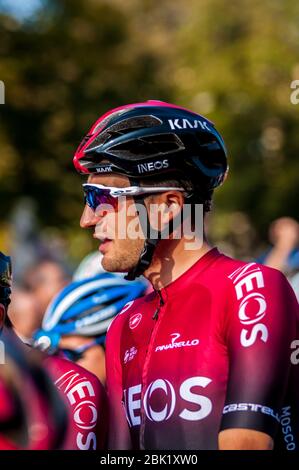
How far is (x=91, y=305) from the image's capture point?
6.34 m

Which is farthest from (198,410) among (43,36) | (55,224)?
(43,36)

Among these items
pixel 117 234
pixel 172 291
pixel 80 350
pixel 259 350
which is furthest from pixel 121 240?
pixel 80 350

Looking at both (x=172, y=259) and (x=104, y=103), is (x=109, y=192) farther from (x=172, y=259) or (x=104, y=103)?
(x=104, y=103)

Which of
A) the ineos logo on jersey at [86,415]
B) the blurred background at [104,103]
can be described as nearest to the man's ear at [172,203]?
the ineos logo on jersey at [86,415]

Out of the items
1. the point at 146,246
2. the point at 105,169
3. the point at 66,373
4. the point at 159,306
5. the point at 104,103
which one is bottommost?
the point at 104,103

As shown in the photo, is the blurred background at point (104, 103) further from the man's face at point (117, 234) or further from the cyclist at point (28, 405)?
the cyclist at point (28, 405)

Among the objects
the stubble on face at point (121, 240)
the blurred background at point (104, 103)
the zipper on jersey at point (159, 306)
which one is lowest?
the blurred background at point (104, 103)

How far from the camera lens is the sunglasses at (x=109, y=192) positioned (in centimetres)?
404

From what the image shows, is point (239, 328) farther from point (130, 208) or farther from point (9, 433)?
point (9, 433)

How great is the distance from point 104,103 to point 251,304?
3522 centimetres

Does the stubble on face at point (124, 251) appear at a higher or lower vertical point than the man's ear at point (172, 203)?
lower

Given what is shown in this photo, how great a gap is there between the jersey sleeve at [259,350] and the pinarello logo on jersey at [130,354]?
0.57 meters

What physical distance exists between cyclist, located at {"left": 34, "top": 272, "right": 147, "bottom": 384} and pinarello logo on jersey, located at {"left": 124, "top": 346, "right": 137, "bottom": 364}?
1894 mm

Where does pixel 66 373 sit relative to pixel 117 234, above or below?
below
